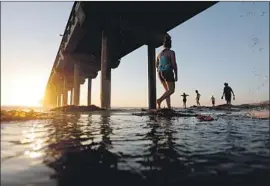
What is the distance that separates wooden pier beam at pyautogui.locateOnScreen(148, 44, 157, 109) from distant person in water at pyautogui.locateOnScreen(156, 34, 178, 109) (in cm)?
946

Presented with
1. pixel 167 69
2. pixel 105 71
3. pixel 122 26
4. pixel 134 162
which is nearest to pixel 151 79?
pixel 105 71

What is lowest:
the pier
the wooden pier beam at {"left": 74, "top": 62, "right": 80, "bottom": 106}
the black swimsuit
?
the black swimsuit

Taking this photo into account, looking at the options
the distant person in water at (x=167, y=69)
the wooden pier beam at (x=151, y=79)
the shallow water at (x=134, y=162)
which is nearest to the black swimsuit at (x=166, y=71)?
the distant person in water at (x=167, y=69)

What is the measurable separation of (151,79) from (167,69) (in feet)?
33.0

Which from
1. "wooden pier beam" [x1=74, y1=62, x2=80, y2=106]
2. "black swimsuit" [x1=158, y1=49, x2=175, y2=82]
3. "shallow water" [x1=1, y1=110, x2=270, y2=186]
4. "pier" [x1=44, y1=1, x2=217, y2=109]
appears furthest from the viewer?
"wooden pier beam" [x1=74, y1=62, x2=80, y2=106]

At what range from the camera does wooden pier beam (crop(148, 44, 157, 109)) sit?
18.5 meters

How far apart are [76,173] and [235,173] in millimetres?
1234

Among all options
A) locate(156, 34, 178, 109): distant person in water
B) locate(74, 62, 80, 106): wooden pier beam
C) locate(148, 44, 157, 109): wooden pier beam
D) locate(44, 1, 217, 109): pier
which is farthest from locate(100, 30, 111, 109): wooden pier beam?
locate(74, 62, 80, 106): wooden pier beam

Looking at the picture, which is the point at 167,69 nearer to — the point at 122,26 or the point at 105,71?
the point at 122,26

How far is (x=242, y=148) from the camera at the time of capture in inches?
102

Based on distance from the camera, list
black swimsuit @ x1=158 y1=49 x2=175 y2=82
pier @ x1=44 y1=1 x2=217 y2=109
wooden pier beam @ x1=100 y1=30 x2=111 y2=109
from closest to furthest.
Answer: black swimsuit @ x1=158 y1=49 x2=175 y2=82 → pier @ x1=44 y1=1 x2=217 y2=109 → wooden pier beam @ x1=100 y1=30 x2=111 y2=109

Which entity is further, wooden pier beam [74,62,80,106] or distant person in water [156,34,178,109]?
wooden pier beam [74,62,80,106]

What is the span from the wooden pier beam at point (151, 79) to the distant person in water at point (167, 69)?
9.46 metres

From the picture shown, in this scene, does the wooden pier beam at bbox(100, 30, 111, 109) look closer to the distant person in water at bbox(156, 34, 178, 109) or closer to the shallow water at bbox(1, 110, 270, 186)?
the distant person in water at bbox(156, 34, 178, 109)
